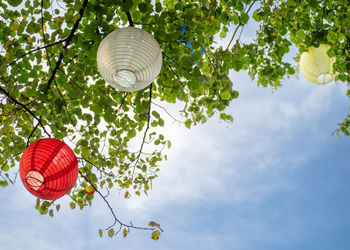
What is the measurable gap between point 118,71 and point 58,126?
4.27ft

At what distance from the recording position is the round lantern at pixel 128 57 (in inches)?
60.9

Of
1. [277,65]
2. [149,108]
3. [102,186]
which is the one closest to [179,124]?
[149,108]

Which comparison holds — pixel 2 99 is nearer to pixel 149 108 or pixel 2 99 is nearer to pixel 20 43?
pixel 20 43

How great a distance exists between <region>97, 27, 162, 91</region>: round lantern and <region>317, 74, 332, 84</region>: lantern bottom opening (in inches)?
81.7

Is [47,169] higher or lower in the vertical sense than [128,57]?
lower

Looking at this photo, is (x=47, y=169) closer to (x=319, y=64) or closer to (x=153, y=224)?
(x=153, y=224)

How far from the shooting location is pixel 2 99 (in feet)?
8.80

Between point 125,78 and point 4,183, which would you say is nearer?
point 125,78

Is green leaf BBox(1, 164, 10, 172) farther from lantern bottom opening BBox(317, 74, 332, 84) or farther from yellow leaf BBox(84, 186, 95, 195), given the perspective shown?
lantern bottom opening BBox(317, 74, 332, 84)

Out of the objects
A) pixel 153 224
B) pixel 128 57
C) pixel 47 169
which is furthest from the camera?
pixel 153 224

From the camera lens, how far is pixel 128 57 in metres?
1.54

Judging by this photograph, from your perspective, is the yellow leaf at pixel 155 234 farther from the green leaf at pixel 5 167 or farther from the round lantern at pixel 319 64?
the round lantern at pixel 319 64

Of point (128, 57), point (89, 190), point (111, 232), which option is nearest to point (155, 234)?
point (111, 232)

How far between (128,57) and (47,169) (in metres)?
0.87
